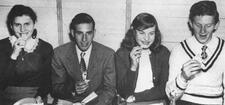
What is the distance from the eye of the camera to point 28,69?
380 centimetres

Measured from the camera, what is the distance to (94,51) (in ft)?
12.4

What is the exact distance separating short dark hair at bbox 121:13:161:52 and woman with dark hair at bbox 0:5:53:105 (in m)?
1.01

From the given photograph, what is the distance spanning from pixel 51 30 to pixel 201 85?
209 cm

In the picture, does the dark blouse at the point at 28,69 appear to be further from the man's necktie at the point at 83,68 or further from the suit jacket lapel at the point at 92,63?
Answer: the suit jacket lapel at the point at 92,63

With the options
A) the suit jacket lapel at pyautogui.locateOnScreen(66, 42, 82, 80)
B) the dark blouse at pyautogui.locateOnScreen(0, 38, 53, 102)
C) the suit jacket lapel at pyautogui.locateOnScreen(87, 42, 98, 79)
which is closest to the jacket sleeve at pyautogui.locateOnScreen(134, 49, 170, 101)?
the suit jacket lapel at pyautogui.locateOnScreen(87, 42, 98, 79)

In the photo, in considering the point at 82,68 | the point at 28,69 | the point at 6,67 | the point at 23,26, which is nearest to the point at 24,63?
the point at 28,69

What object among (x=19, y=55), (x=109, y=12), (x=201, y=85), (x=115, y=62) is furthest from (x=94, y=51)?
(x=201, y=85)

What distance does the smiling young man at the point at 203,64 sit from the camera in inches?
133

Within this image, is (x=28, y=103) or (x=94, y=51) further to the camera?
(x=94, y=51)

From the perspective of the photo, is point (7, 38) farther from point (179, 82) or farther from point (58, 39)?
point (179, 82)

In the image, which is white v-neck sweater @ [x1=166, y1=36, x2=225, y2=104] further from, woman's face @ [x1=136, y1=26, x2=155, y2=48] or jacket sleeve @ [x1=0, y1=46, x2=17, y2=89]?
jacket sleeve @ [x1=0, y1=46, x2=17, y2=89]

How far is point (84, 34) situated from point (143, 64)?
0.80 metres

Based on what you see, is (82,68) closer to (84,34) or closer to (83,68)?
(83,68)

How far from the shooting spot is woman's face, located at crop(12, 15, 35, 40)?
3730mm
